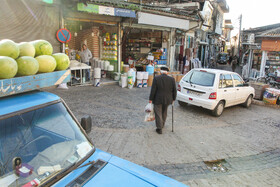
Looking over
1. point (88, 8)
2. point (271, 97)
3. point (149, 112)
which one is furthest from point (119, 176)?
point (271, 97)

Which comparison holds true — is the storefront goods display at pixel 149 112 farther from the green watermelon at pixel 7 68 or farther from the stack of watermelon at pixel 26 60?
the green watermelon at pixel 7 68

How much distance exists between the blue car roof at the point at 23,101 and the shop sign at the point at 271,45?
16135mm

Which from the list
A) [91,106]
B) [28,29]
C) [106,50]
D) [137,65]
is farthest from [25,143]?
[137,65]

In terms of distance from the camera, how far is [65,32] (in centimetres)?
969

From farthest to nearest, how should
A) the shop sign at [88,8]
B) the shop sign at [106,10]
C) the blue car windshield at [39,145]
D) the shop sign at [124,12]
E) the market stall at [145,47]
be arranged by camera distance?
the market stall at [145,47], the shop sign at [124,12], the shop sign at [106,10], the shop sign at [88,8], the blue car windshield at [39,145]

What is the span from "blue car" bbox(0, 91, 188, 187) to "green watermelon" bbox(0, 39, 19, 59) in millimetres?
450

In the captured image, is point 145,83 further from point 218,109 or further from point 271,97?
point 271,97

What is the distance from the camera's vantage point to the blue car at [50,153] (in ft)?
6.06

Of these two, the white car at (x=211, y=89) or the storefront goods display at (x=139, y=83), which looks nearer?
the white car at (x=211, y=89)

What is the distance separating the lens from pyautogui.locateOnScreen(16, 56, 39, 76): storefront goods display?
7.16 ft

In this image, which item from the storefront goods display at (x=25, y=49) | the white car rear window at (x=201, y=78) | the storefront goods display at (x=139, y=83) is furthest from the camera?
the storefront goods display at (x=139, y=83)

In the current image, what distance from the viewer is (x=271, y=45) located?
14.4m

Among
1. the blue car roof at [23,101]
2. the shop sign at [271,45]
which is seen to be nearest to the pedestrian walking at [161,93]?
the blue car roof at [23,101]

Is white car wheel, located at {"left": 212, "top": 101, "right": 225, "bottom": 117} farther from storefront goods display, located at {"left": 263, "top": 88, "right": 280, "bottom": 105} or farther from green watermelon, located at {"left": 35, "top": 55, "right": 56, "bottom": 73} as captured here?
green watermelon, located at {"left": 35, "top": 55, "right": 56, "bottom": 73}
